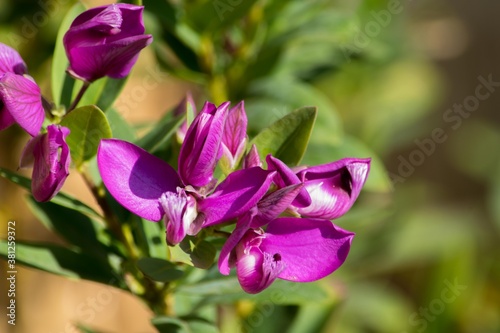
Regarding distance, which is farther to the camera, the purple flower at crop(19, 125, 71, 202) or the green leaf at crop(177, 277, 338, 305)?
the green leaf at crop(177, 277, 338, 305)

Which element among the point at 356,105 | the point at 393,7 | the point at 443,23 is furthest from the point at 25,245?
the point at 443,23

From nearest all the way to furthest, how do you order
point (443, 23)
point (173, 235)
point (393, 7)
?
point (173, 235) < point (393, 7) < point (443, 23)

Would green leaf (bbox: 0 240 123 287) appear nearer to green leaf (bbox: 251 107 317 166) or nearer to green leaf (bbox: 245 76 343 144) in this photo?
green leaf (bbox: 251 107 317 166)

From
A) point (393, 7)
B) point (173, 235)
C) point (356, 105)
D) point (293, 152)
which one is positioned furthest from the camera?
point (356, 105)

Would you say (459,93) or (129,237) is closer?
(129,237)

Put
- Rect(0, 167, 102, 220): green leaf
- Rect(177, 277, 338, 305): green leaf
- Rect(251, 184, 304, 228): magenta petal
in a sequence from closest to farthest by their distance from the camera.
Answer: Rect(251, 184, 304, 228): magenta petal < Rect(0, 167, 102, 220): green leaf < Rect(177, 277, 338, 305): green leaf

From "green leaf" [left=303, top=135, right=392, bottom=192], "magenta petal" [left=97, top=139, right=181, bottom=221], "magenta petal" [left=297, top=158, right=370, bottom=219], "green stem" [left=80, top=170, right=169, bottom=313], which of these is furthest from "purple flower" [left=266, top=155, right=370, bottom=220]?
"green leaf" [left=303, top=135, right=392, bottom=192]

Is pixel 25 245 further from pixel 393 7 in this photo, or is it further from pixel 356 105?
pixel 356 105
